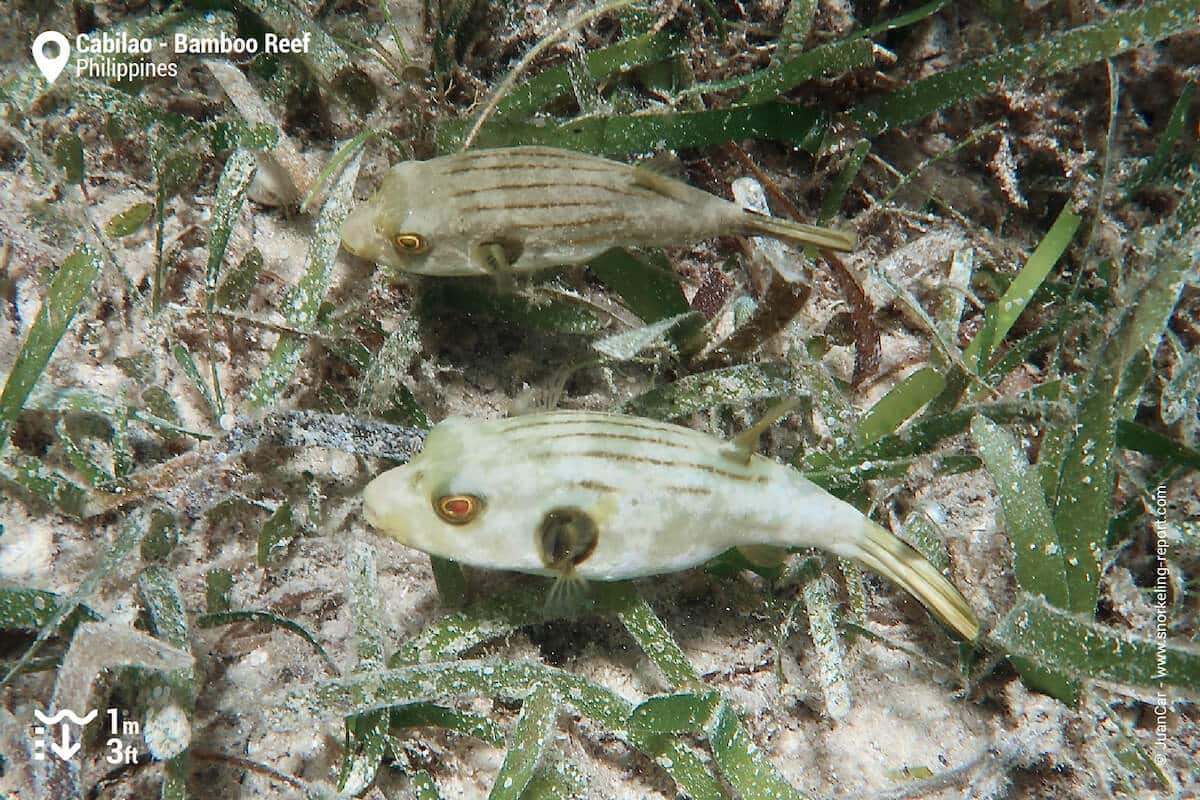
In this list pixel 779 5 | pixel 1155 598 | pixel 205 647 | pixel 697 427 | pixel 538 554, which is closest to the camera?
pixel 538 554

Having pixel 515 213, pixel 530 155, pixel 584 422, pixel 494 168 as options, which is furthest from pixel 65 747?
pixel 530 155

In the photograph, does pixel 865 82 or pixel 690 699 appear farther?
pixel 865 82

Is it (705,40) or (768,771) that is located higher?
A: (705,40)

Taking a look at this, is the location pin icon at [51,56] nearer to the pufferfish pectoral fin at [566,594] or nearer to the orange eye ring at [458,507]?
the orange eye ring at [458,507]

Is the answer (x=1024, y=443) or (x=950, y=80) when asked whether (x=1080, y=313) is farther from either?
(x=950, y=80)

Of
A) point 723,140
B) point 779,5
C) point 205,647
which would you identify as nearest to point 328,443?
point 205,647

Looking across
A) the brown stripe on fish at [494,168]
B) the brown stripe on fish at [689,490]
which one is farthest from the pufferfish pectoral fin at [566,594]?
the brown stripe on fish at [494,168]

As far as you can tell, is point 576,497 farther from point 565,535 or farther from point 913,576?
point 913,576
